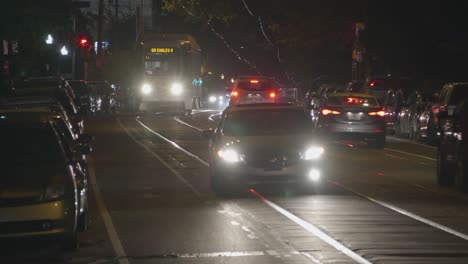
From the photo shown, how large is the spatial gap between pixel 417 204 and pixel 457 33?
97.8 ft

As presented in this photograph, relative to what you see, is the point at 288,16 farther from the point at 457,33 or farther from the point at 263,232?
the point at 263,232

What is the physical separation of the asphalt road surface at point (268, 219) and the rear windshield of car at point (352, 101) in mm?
5560

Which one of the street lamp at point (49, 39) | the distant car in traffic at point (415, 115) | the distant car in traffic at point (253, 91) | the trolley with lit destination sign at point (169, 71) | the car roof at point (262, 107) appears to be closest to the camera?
the car roof at point (262, 107)

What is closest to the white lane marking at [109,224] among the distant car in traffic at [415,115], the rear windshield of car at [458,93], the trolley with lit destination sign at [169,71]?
the rear windshield of car at [458,93]

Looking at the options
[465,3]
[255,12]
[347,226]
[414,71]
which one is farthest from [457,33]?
[347,226]

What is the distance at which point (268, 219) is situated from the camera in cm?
1550

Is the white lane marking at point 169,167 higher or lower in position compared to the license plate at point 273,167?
lower

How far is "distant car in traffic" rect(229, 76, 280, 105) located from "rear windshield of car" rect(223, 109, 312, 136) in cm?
3011

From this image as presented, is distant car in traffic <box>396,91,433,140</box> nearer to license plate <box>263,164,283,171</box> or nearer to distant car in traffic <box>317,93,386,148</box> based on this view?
distant car in traffic <box>317,93,386,148</box>

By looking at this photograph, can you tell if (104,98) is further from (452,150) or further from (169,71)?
(452,150)

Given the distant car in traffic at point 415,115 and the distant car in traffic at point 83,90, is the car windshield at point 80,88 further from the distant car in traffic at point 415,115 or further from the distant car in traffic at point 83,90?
the distant car in traffic at point 415,115

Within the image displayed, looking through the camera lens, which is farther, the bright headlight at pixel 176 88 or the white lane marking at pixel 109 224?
the bright headlight at pixel 176 88

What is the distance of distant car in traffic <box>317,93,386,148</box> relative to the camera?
3125 cm

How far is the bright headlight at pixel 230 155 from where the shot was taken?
1873 cm
